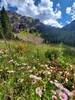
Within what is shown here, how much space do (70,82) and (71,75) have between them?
468 millimetres

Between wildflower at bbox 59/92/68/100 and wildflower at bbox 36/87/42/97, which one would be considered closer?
wildflower at bbox 36/87/42/97

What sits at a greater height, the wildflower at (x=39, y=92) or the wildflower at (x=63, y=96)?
the wildflower at (x=39, y=92)

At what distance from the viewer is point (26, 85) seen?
5.01m

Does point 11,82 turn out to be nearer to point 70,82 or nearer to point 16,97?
point 16,97

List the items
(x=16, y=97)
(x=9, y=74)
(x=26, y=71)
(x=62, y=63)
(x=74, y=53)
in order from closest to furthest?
(x=16, y=97), (x=9, y=74), (x=26, y=71), (x=62, y=63), (x=74, y=53)

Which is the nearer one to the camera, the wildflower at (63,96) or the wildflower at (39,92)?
the wildflower at (39,92)

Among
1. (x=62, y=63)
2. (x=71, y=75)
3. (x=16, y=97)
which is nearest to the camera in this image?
(x=16, y=97)

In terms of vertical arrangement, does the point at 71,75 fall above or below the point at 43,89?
below

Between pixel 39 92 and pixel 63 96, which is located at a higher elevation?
pixel 39 92

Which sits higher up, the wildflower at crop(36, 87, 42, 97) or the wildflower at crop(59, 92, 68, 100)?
the wildflower at crop(36, 87, 42, 97)

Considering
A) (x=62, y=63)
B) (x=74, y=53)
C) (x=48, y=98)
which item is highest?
(x=48, y=98)

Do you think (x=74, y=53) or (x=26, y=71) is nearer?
(x=26, y=71)

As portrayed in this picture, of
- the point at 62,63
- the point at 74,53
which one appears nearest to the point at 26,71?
the point at 62,63

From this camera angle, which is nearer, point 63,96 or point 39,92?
point 39,92
